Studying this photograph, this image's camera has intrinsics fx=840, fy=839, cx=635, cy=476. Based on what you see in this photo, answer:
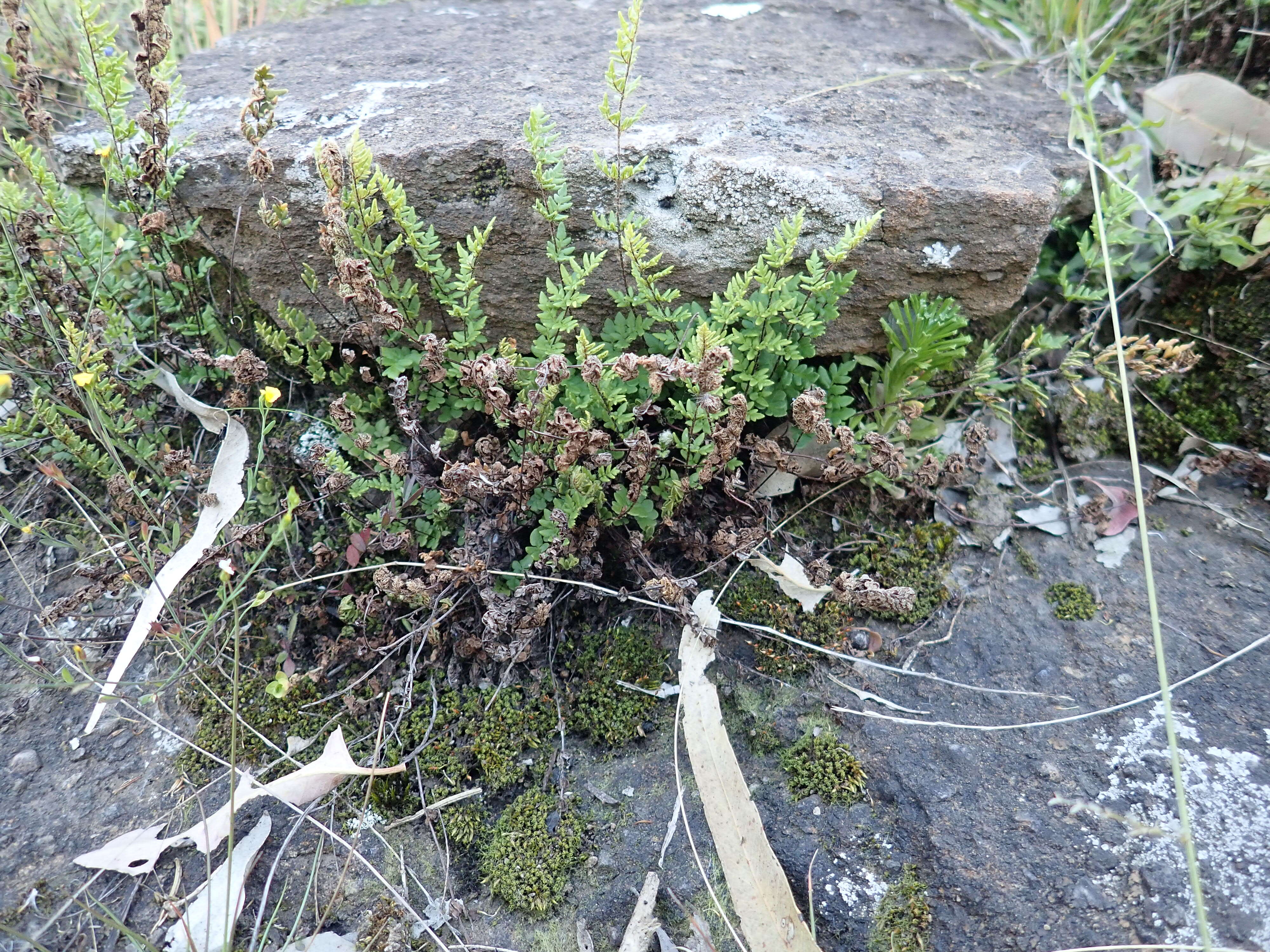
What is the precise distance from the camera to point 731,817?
6.93 feet

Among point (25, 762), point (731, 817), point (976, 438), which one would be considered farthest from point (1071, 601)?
point (25, 762)

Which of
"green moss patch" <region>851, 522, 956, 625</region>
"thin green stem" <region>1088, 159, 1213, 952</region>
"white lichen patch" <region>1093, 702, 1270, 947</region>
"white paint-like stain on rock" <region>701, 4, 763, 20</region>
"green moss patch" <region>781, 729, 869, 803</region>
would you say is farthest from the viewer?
"white paint-like stain on rock" <region>701, 4, 763, 20</region>

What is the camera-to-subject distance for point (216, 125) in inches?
109

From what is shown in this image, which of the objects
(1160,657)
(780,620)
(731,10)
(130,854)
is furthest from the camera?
(731,10)

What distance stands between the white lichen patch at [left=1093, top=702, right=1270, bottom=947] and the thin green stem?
0.8 inches

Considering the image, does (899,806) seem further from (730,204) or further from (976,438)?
(730,204)

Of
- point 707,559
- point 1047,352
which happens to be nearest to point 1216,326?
point 1047,352

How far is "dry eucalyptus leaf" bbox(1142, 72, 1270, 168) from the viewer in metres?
2.94

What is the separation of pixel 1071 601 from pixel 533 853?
1.70 metres

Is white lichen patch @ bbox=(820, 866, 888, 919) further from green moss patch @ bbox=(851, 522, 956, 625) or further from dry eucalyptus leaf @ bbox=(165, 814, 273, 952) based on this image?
dry eucalyptus leaf @ bbox=(165, 814, 273, 952)

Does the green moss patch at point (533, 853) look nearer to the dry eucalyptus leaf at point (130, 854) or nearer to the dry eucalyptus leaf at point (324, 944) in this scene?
the dry eucalyptus leaf at point (324, 944)

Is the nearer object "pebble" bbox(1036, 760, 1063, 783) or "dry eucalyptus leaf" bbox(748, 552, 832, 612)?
"pebble" bbox(1036, 760, 1063, 783)

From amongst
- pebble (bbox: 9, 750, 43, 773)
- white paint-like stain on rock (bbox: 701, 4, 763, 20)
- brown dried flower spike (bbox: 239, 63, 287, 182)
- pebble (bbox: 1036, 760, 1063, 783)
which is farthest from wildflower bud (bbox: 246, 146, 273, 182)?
pebble (bbox: 1036, 760, 1063, 783)

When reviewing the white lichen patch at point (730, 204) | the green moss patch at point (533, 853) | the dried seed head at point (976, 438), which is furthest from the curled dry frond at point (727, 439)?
the green moss patch at point (533, 853)
